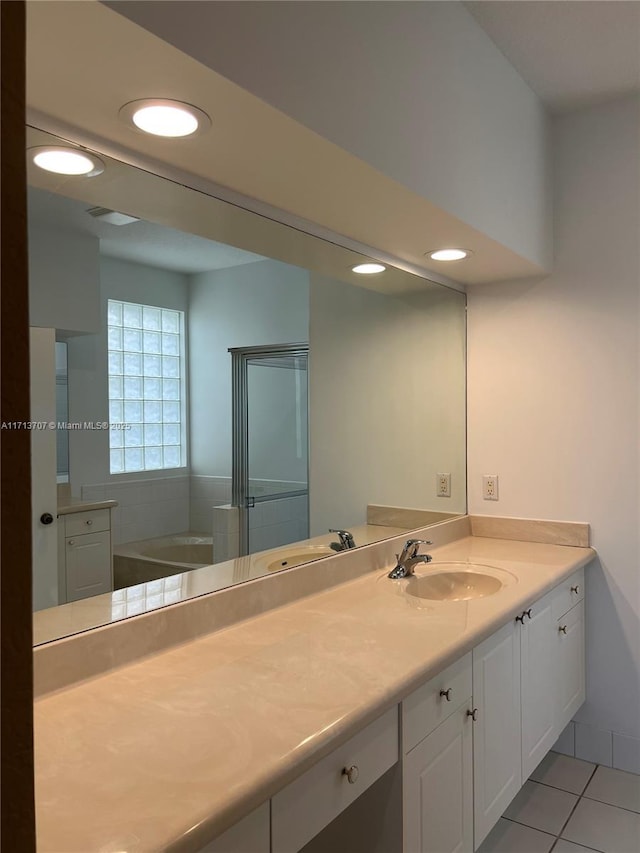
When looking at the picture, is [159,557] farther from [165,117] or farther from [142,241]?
[165,117]

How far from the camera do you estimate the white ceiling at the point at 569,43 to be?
1979 mm

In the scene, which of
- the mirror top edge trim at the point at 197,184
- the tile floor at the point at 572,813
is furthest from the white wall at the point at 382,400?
the tile floor at the point at 572,813

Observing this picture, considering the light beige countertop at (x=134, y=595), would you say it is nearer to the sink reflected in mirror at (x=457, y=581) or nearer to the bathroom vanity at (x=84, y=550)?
the bathroom vanity at (x=84, y=550)

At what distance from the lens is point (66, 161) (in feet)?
4.33

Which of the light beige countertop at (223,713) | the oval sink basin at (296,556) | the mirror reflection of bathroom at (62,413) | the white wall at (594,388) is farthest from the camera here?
the white wall at (594,388)

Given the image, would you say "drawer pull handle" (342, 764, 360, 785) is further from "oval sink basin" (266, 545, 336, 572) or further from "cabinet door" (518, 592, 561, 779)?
"cabinet door" (518, 592, 561, 779)

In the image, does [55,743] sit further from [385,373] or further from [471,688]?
[385,373]

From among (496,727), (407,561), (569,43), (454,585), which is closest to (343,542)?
(407,561)

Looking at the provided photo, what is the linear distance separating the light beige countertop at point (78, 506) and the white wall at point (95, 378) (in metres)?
0.03

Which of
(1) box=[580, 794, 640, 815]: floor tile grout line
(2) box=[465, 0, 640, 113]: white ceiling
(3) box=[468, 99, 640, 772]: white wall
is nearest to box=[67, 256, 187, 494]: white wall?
(2) box=[465, 0, 640, 113]: white ceiling

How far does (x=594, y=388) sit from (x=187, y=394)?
1745 millimetres

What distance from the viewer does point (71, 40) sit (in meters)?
1.00

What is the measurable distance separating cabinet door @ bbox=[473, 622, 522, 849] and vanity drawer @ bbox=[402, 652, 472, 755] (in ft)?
0.27

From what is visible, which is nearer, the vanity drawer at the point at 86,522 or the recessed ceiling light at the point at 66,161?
the recessed ceiling light at the point at 66,161
